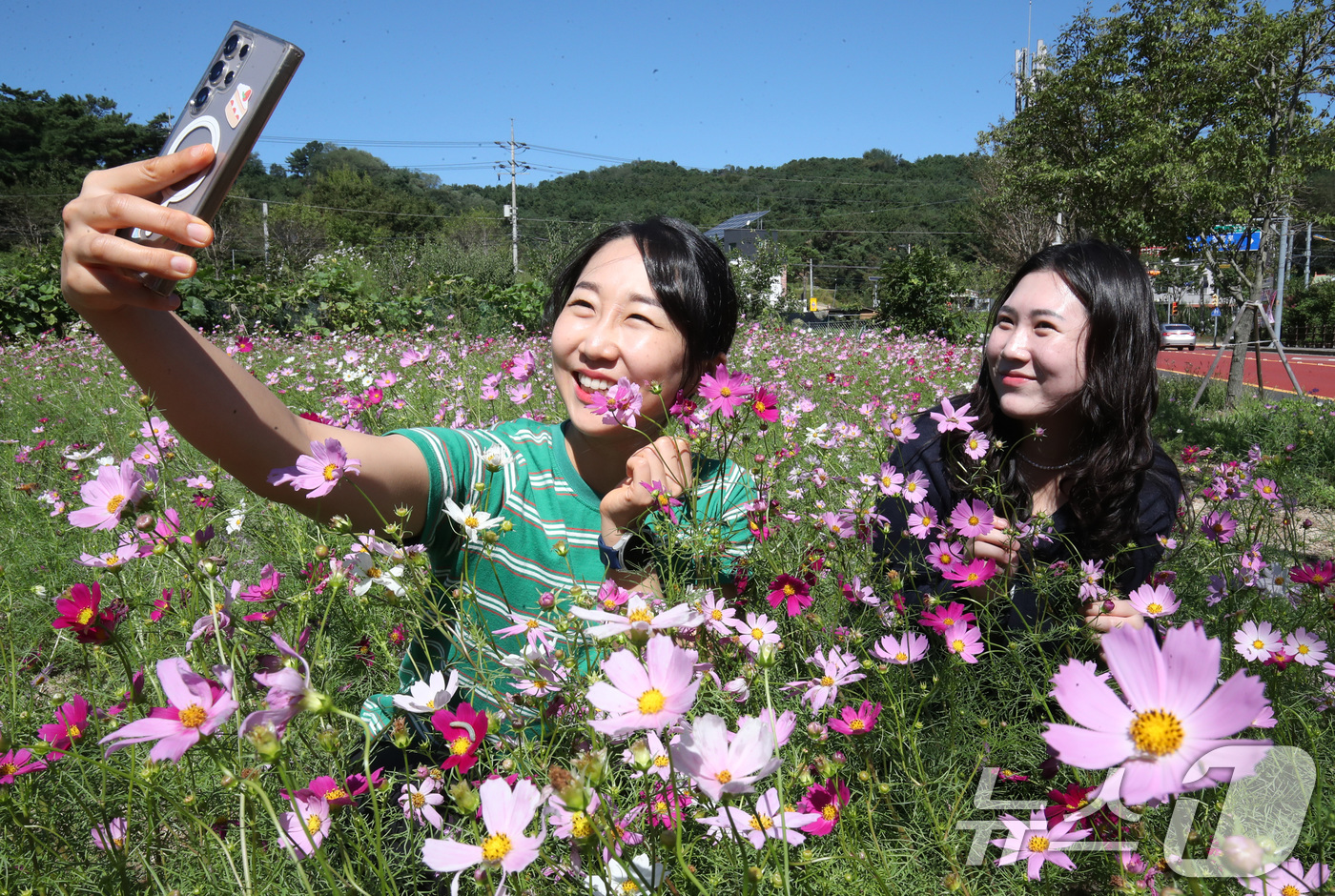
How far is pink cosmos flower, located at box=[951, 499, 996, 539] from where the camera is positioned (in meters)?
1.17

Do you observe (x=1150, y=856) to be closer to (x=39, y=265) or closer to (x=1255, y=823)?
(x=1255, y=823)

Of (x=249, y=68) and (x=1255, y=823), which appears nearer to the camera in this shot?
(x=249, y=68)

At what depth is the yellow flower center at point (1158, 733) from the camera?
37 cm

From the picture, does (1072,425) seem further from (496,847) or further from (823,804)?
(496,847)

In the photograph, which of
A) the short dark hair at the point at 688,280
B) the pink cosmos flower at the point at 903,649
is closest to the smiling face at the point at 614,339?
the short dark hair at the point at 688,280

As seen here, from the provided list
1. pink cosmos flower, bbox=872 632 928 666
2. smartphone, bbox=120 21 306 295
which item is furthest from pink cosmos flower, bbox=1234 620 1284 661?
smartphone, bbox=120 21 306 295

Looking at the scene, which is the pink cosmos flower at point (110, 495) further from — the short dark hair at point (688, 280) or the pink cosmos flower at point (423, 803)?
the short dark hair at point (688, 280)

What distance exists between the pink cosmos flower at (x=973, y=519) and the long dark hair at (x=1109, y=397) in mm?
177

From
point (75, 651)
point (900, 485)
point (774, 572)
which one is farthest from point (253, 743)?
point (75, 651)

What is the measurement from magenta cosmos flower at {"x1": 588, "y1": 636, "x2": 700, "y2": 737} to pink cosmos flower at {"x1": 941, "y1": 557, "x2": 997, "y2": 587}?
0.77 m

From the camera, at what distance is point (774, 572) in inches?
49.2

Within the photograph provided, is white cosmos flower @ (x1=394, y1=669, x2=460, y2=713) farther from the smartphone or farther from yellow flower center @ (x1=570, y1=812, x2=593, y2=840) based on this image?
the smartphone

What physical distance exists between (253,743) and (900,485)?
118cm

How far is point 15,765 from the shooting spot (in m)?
0.76
